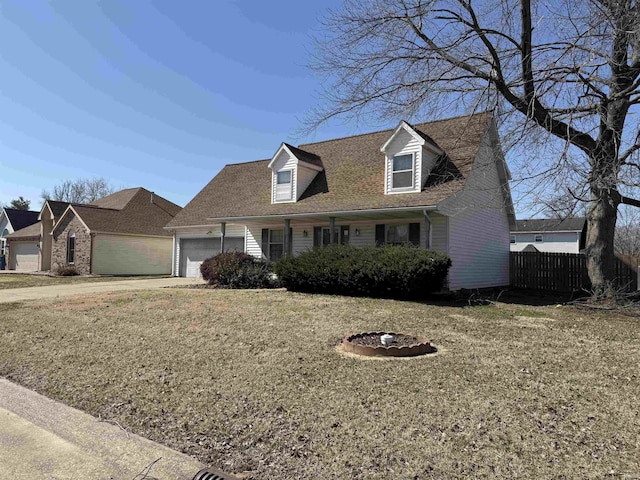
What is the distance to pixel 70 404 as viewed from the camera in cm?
502

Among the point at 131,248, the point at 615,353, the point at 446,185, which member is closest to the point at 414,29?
the point at 446,185

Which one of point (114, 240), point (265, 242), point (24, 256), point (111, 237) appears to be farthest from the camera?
point (24, 256)

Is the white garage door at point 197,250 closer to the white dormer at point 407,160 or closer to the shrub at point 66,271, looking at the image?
the shrub at point 66,271

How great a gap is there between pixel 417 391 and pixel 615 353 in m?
3.89

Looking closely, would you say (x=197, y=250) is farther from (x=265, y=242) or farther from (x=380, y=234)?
(x=380, y=234)

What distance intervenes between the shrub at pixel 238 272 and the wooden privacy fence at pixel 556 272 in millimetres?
11381

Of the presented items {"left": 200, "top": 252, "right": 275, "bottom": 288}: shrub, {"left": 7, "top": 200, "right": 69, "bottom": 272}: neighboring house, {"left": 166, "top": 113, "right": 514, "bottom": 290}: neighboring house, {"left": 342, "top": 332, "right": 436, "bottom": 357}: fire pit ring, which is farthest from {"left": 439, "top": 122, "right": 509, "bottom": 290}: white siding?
{"left": 7, "top": 200, "right": 69, "bottom": 272}: neighboring house

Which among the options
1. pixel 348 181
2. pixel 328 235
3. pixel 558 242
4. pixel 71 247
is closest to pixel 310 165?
pixel 348 181

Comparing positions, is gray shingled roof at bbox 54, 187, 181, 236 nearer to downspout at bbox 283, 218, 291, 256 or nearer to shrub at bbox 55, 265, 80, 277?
shrub at bbox 55, 265, 80, 277

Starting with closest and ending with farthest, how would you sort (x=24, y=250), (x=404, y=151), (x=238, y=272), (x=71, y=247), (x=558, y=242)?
(x=404, y=151) < (x=238, y=272) < (x=71, y=247) < (x=24, y=250) < (x=558, y=242)

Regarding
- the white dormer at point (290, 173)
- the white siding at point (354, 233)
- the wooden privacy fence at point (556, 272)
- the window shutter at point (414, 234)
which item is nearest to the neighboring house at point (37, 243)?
the white siding at point (354, 233)

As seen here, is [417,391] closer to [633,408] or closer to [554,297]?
[633,408]

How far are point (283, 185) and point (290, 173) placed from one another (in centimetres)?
61

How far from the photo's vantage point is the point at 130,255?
27703 millimetres
